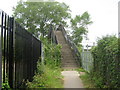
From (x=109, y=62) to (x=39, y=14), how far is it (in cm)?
2500

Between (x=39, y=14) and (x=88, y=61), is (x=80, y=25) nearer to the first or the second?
(x=39, y=14)

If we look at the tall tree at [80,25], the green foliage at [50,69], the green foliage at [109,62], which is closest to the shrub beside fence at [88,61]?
the green foliage at [109,62]

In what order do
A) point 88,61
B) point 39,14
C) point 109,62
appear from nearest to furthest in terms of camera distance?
point 109,62
point 88,61
point 39,14

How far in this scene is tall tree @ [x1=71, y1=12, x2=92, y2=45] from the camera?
30484 mm

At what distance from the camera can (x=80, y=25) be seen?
31.3 metres

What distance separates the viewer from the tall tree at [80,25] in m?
30.5

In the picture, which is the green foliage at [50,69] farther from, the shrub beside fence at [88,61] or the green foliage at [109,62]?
the green foliage at [109,62]

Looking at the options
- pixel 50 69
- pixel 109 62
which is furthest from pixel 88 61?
pixel 109 62

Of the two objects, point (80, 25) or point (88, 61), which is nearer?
point (88, 61)

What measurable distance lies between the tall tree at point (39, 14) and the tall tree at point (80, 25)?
5.13 ft

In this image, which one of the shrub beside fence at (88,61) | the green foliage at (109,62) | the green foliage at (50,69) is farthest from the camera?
the shrub beside fence at (88,61)

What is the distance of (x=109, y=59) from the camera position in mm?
5855

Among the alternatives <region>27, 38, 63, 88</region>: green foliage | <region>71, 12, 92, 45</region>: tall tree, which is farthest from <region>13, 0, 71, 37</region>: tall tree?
<region>27, 38, 63, 88</region>: green foliage

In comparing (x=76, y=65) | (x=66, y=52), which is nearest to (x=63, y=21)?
(x=66, y=52)
